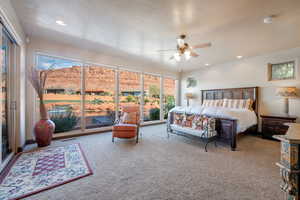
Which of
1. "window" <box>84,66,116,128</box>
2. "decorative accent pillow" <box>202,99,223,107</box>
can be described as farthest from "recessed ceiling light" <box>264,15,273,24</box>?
"window" <box>84,66,116,128</box>

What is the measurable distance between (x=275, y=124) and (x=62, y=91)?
6.48 m

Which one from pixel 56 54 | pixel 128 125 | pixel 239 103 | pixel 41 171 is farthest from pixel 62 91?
pixel 239 103

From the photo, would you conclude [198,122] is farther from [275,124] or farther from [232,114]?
[275,124]

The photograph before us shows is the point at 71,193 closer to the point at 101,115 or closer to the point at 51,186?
the point at 51,186

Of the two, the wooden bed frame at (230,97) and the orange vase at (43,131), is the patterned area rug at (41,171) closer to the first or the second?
the orange vase at (43,131)

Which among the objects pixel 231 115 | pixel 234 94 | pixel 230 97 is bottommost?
pixel 231 115

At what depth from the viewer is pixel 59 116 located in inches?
158

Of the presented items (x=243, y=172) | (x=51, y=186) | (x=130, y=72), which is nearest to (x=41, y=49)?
(x=130, y=72)

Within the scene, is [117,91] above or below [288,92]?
above

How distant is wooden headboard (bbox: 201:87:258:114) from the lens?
4.57 m

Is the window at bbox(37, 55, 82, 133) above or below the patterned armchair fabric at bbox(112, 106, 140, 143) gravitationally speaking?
above

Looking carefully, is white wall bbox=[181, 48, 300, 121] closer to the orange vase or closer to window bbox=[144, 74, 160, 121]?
window bbox=[144, 74, 160, 121]

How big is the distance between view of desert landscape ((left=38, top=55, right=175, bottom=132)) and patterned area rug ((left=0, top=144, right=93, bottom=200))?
54.7 inches

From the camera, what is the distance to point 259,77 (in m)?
4.56
